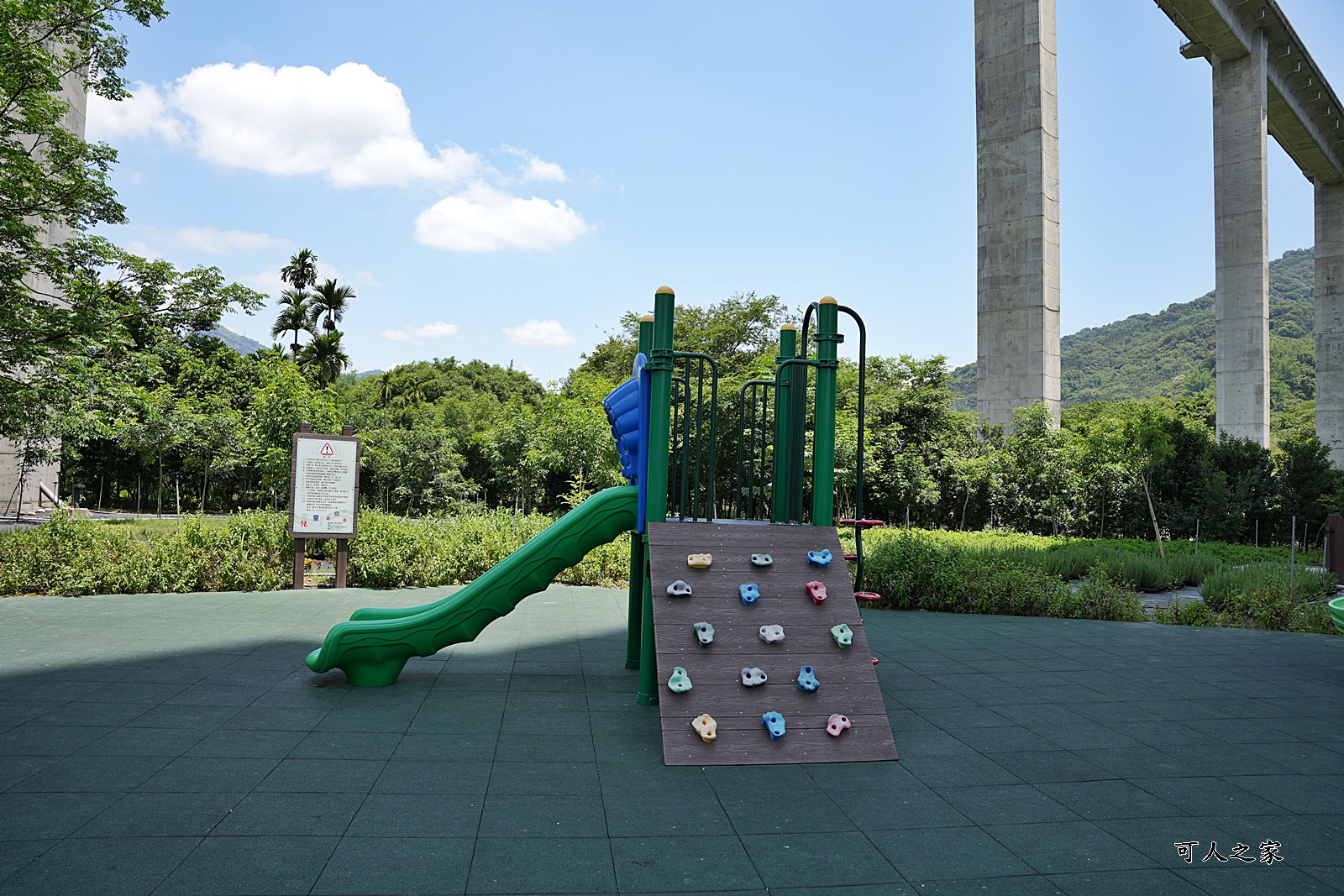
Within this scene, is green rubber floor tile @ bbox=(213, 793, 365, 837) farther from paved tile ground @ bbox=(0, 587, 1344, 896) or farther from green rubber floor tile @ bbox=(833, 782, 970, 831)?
green rubber floor tile @ bbox=(833, 782, 970, 831)

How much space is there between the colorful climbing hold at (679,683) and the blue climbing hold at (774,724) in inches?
16.2

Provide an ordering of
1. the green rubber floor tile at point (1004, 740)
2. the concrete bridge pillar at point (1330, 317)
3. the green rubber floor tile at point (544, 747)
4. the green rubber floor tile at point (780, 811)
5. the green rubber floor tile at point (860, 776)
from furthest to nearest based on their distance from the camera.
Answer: the concrete bridge pillar at point (1330, 317) < the green rubber floor tile at point (1004, 740) < the green rubber floor tile at point (544, 747) < the green rubber floor tile at point (860, 776) < the green rubber floor tile at point (780, 811)

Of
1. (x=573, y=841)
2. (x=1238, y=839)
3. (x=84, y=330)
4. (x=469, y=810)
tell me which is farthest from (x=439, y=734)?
(x=84, y=330)

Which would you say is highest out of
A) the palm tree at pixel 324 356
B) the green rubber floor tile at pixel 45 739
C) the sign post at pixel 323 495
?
the palm tree at pixel 324 356

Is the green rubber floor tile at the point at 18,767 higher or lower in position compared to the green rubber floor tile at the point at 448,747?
higher

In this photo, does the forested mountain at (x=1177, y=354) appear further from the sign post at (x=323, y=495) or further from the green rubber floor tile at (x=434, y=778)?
the green rubber floor tile at (x=434, y=778)

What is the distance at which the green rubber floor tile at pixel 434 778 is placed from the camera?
3518 mm

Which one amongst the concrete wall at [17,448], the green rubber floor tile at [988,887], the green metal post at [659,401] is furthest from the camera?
the concrete wall at [17,448]

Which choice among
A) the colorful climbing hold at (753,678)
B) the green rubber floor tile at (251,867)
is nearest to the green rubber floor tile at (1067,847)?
the colorful climbing hold at (753,678)

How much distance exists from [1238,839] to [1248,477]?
58.7 ft

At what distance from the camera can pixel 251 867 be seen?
2.74 meters

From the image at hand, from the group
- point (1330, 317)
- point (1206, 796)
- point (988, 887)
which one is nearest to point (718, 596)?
point (988, 887)

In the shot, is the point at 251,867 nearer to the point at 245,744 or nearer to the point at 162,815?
the point at 162,815

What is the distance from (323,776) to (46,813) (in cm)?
100
